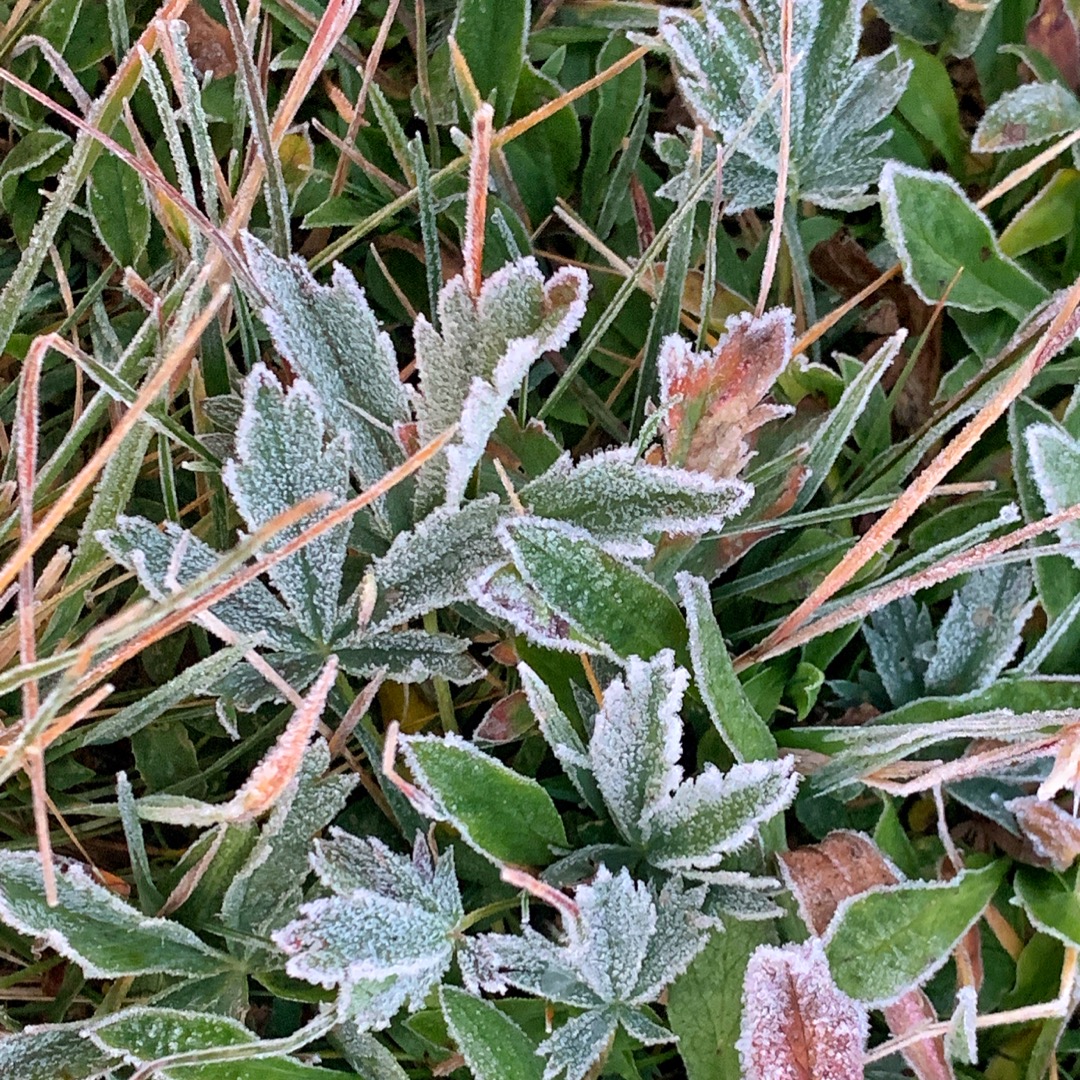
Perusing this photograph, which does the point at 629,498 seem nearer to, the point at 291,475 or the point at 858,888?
the point at 291,475

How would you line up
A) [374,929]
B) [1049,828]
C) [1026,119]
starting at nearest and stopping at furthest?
1. [374,929]
2. [1049,828]
3. [1026,119]

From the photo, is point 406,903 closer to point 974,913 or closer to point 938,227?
point 974,913

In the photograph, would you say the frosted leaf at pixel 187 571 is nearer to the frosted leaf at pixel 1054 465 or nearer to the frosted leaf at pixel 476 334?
the frosted leaf at pixel 476 334

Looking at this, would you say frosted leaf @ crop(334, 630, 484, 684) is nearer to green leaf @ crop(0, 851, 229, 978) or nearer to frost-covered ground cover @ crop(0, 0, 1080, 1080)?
frost-covered ground cover @ crop(0, 0, 1080, 1080)

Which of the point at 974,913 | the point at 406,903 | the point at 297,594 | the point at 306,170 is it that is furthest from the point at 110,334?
the point at 974,913

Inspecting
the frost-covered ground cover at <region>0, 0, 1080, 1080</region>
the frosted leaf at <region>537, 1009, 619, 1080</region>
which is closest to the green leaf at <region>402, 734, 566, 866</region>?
the frost-covered ground cover at <region>0, 0, 1080, 1080</region>

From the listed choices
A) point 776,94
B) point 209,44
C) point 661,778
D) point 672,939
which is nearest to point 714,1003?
point 672,939
